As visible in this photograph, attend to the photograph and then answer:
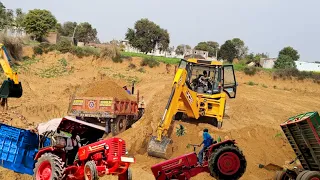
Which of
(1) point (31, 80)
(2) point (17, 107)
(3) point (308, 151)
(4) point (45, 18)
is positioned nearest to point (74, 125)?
(3) point (308, 151)

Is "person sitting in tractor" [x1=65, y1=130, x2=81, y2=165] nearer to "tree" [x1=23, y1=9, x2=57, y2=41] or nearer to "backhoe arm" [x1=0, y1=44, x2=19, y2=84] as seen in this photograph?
"backhoe arm" [x1=0, y1=44, x2=19, y2=84]

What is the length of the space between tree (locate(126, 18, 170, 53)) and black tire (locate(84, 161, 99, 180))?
6002 cm

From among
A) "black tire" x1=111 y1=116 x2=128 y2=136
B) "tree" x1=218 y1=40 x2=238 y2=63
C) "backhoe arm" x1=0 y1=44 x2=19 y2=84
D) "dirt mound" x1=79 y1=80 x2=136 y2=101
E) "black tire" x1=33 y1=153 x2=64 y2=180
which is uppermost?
"tree" x1=218 y1=40 x2=238 y2=63

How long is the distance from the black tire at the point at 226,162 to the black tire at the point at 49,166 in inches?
134

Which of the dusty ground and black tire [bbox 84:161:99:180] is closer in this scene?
black tire [bbox 84:161:99:180]

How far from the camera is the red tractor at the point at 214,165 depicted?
32.1 ft

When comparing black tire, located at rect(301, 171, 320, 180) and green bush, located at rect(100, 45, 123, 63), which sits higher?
green bush, located at rect(100, 45, 123, 63)

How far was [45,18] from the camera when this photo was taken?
57.7 meters

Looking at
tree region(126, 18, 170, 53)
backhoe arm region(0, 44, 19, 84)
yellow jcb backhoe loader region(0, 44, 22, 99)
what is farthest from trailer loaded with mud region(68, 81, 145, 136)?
tree region(126, 18, 170, 53)

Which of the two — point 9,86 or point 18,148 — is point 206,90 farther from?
point 18,148

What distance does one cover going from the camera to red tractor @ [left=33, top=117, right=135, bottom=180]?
29.8ft

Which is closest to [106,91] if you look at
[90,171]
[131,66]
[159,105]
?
[159,105]

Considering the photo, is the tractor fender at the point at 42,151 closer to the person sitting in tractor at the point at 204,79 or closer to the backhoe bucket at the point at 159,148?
the backhoe bucket at the point at 159,148

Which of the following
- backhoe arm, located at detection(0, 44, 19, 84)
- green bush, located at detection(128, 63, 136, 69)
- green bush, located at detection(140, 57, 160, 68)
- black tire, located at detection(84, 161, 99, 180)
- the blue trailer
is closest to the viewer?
black tire, located at detection(84, 161, 99, 180)
